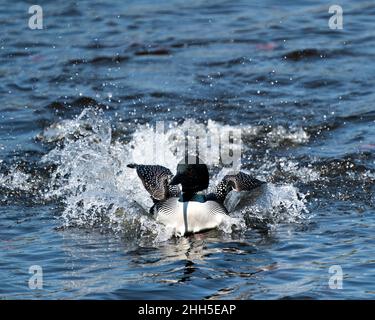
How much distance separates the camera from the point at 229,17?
17.7 meters

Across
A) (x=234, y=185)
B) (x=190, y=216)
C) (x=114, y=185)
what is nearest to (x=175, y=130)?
(x=114, y=185)

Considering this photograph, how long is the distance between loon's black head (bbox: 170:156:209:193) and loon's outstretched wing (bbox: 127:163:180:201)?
388 millimetres

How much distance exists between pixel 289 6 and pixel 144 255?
10.1 m

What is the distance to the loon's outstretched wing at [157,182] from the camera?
9.79 metres

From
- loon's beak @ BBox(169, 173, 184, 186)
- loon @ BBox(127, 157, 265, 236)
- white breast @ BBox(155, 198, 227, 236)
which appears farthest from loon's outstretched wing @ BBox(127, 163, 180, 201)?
loon's beak @ BBox(169, 173, 184, 186)

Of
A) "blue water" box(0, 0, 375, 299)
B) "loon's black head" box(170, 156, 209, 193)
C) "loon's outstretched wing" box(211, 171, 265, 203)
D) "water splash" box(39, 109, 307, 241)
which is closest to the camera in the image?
"blue water" box(0, 0, 375, 299)

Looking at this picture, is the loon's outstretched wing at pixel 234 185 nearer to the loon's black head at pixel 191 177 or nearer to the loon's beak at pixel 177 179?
the loon's black head at pixel 191 177

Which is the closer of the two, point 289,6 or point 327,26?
point 327,26

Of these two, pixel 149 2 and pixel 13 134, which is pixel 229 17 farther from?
pixel 13 134

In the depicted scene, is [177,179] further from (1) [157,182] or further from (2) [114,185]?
(2) [114,185]

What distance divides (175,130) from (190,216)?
3.78 m

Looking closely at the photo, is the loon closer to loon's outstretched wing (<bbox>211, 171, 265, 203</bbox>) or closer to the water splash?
loon's outstretched wing (<bbox>211, 171, 265, 203</bbox>)

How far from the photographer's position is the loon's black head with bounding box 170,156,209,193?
9.38 m
